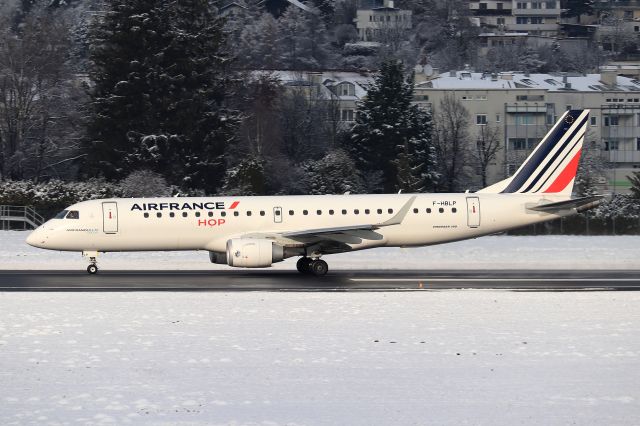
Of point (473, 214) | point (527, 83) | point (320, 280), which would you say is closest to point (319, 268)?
point (320, 280)

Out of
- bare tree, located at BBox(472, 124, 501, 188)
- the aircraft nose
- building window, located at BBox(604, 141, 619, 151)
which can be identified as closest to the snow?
the aircraft nose

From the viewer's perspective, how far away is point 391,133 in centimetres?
9494

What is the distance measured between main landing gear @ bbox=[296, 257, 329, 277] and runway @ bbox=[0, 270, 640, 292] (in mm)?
284

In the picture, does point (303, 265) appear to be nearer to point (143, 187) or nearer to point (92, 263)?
point (92, 263)

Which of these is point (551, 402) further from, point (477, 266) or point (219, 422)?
point (477, 266)

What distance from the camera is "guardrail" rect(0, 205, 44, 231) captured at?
63312 millimetres

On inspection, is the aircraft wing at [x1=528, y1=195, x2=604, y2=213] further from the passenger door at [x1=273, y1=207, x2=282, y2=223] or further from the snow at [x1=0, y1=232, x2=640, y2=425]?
the snow at [x1=0, y1=232, x2=640, y2=425]

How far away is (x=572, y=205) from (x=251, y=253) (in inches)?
448

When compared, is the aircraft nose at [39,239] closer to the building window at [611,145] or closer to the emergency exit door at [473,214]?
the emergency exit door at [473,214]

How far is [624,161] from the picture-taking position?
132 metres

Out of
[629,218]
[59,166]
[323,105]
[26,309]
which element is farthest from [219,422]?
[323,105]

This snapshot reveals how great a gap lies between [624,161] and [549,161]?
301 feet

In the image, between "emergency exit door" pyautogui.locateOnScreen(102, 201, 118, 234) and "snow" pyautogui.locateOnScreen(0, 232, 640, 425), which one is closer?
"snow" pyautogui.locateOnScreen(0, 232, 640, 425)

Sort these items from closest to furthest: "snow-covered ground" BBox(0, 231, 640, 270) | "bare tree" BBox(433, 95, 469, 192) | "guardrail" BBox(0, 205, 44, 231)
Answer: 1. "snow-covered ground" BBox(0, 231, 640, 270)
2. "guardrail" BBox(0, 205, 44, 231)
3. "bare tree" BBox(433, 95, 469, 192)
